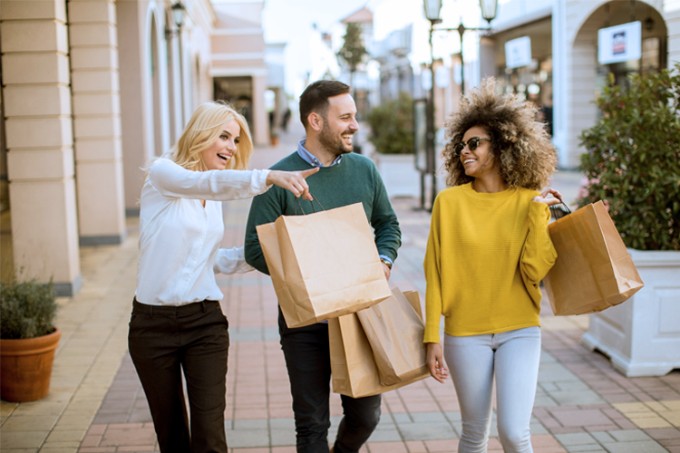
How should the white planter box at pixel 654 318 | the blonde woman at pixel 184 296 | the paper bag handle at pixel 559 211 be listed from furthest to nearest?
the white planter box at pixel 654 318 → the paper bag handle at pixel 559 211 → the blonde woman at pixel 184 296

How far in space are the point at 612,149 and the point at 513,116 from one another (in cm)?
297

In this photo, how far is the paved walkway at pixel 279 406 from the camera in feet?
15.5

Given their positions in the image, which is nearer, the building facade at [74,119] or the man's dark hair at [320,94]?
the man's dark hair at [320,94]

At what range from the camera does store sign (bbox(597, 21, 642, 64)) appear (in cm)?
1930

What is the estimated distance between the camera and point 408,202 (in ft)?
59.3

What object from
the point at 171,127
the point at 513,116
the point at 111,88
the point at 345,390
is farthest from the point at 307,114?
the point at 171,127

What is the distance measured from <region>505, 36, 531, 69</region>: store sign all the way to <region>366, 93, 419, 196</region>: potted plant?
6.64m

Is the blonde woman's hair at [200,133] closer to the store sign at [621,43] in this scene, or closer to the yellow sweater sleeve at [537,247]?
the yellow sweater sleeve at [537,247]

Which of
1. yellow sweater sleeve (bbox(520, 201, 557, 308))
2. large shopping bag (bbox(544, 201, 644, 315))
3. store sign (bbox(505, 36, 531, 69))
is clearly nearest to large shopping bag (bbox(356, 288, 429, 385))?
yellow sweater sleeve (bbox(520, 201, 557, 308))

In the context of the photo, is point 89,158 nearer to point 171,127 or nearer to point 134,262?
point 134,262

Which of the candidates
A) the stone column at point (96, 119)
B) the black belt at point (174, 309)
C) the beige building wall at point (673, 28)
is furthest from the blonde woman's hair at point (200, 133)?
the beige building wall at point (673, 28)

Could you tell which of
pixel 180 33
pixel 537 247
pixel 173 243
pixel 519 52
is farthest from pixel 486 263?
pixel 519 52

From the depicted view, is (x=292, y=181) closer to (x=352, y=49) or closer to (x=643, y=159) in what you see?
(x=643, y=159)

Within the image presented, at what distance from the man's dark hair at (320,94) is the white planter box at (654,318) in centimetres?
314
